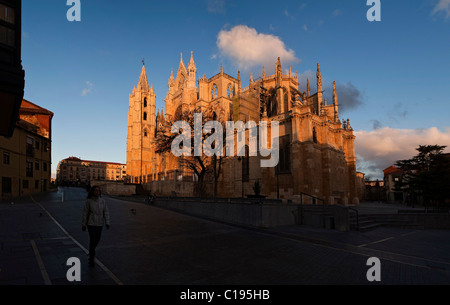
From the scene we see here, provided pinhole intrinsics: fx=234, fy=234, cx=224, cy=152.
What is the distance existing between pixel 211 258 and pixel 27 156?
38702mm

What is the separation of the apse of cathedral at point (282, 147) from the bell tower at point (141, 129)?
15.0m

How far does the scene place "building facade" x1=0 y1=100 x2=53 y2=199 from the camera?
2817cm

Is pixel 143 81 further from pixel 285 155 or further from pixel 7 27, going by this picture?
pixel 7 27

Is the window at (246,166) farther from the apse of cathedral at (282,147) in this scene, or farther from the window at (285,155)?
the window at (285,155)

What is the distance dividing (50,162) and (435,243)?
5045 cm

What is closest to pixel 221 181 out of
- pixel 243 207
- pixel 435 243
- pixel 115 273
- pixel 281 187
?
pixel 281 187

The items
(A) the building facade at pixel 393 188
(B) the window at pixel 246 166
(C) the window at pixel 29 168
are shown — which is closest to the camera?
(C) the window at pixel 29 168

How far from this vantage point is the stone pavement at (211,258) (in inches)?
191

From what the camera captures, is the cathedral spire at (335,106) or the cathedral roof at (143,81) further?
the cathedral roof at (143,81)

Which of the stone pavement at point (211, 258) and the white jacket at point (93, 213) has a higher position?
the white jacket at point (93, 213)

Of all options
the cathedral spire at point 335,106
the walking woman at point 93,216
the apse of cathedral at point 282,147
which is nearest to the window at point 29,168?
the apse of cathedral at point 282,147

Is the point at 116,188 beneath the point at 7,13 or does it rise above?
beneath

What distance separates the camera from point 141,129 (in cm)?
7194

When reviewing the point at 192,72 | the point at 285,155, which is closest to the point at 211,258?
the point at 285,155
